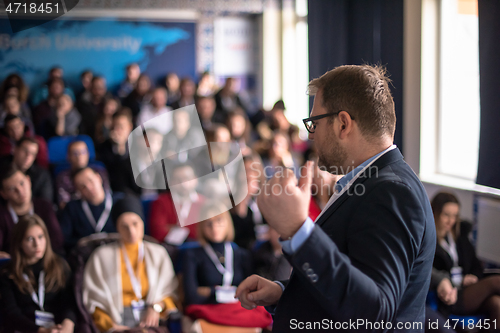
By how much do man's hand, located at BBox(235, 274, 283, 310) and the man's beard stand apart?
1.13 ft

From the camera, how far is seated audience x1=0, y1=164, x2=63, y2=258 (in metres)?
3.15

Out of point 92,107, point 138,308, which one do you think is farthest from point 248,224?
point 92,107

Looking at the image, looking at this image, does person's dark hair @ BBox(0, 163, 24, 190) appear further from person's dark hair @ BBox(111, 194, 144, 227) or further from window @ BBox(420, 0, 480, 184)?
window @ BBox(420, 0, 480, 184)

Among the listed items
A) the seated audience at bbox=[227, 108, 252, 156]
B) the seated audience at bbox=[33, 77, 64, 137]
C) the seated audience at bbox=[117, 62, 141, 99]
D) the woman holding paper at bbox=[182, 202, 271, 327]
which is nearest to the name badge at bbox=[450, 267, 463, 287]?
the woman holding paper at bbox=[182, 202, 271, 327]

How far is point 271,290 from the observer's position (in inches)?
43.8

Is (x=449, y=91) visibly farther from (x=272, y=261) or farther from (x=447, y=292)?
(x=272, y=261)

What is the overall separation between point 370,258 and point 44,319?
2326 millimetres

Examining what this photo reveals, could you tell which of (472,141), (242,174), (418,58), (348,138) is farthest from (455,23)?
(348,138)

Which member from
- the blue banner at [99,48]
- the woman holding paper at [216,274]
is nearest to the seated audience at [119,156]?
the woman holding paper at [216,274]

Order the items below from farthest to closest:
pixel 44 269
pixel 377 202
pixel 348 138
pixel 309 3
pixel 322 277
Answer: pixel 309 3 → pixel 44 269 → pixel 348 138 → pixel 377 202 → pixel 322 277

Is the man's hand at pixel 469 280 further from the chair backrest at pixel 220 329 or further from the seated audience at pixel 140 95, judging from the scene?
the seated audience at pixel 140 95

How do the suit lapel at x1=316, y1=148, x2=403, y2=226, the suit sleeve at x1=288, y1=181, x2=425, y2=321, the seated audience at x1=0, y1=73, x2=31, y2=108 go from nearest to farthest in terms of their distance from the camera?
the suit sleeve at x1=288, y1=181, x2=425, y2=321 → the suit lapel at x1=316, y1=148, x2=403, y2=226 → the seated audience at x1=0, y1=73, x2=31, y2=108

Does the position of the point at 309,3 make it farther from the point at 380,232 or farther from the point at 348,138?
the point at 380,232

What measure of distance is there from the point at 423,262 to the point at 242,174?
2.86 metres
